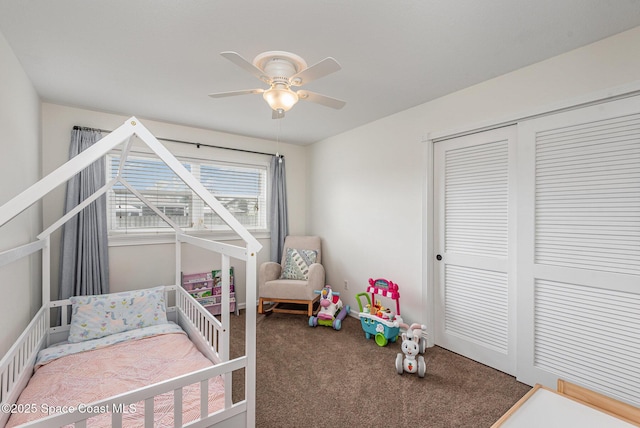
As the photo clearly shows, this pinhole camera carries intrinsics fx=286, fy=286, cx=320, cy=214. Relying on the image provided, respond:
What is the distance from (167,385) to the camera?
126 centimetres

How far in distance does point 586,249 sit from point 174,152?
4.07 meters

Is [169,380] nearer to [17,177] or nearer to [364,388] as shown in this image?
[364,388]

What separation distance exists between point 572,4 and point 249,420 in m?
2.76

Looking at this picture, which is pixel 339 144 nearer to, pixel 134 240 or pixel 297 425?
pixel 134 240

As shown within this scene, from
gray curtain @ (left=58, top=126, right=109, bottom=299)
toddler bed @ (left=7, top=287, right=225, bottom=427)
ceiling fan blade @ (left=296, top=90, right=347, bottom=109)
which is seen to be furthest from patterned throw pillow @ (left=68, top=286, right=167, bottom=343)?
ceiling fan blade @ (left=296, top=90, right=347, bottom=109)

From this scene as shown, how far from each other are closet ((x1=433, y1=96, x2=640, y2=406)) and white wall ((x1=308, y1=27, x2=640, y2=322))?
0.19 metres

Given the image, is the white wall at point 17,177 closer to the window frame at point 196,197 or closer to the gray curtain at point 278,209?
the window frame at point 196,197

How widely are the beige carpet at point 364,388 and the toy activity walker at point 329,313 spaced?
0.33m

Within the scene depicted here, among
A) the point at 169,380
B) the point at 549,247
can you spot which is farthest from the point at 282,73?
the point at 549,247

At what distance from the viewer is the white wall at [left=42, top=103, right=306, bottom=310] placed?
2.89 metres

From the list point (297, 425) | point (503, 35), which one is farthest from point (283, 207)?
point (503, 35)

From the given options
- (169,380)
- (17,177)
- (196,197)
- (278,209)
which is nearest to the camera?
(169,380)

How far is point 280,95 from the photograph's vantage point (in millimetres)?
1636

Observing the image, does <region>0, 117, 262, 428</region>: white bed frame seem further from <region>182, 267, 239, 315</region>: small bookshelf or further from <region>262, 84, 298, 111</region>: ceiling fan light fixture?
<region>182, 267, 239, 315</region>: small bookshelf
